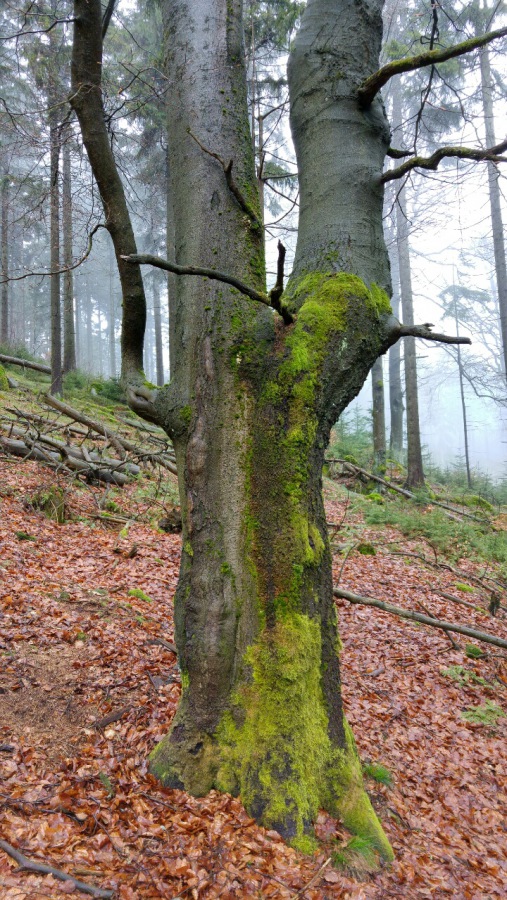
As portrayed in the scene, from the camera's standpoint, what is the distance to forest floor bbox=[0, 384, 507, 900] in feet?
→ 7.00

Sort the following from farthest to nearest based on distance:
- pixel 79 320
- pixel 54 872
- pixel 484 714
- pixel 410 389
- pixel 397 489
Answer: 1. pixel 79 320
2. pixel 410 389
3. pixel 397 489
4. pixel 484 714
5. pixel 54 872

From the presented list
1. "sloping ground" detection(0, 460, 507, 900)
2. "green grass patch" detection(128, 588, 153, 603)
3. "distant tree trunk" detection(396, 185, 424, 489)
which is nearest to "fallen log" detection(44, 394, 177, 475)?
"sloping ground" detection(0, 460, 507, 900)

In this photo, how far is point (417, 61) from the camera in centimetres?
251

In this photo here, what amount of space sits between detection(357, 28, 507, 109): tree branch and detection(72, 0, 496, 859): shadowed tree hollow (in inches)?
0.9

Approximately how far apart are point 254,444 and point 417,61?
2111 millimetres

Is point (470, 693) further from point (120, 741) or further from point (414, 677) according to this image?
Answer: point (120, 741)

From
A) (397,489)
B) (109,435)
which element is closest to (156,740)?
(109,435)

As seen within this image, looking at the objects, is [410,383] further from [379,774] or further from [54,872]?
[54,872]

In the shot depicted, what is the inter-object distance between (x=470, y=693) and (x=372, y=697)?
3.47 feet

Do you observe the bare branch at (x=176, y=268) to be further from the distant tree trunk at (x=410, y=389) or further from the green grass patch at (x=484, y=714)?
the distant tree trunk at (x=410, y=389)

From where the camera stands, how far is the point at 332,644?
266cm

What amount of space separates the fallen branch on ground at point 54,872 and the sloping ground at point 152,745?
3 cm

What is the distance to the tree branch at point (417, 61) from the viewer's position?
2.37 meters

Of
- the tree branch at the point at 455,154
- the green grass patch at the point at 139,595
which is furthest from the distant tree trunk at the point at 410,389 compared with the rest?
the tree branch at the point at 455,154
